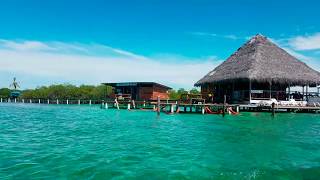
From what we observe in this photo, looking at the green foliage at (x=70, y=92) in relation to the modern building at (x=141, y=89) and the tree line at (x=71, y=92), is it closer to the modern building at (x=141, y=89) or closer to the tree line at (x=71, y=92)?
the tree line at (x=71, y=92)

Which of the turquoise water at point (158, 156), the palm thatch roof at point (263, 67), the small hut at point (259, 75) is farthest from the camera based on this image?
the small hut at point (259, 75)

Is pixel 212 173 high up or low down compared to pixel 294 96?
down

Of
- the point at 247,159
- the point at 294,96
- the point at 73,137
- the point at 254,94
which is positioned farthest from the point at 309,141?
the point at 294,96

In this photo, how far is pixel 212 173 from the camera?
25.3 feet

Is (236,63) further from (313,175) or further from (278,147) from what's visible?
(313,175)

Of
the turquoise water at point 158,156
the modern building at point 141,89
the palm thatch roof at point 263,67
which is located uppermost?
the palm thatch roof at point 263,67

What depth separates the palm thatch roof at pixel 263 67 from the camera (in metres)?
27.1

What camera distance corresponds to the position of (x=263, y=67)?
28.1m

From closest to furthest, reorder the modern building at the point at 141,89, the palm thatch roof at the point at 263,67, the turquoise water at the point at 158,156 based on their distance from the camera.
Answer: the turquoise water at the point at 158,156 < the palm thatch roof at the point at 263,67 < the modern building at the point at 141,89

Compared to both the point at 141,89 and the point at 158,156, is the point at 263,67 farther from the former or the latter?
the point at 158,156

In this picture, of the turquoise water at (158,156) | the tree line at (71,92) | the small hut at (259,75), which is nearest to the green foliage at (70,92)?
the tree line at (71,92)

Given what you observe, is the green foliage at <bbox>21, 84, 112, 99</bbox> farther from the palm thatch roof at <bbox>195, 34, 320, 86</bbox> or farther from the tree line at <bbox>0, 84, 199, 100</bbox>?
the palm thatch roof at <bbox>195, 34, 320, 86</bbox>

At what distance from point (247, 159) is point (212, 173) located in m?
1.77

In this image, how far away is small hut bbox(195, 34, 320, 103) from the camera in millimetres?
27234
